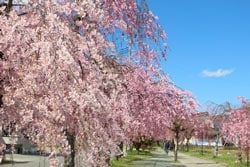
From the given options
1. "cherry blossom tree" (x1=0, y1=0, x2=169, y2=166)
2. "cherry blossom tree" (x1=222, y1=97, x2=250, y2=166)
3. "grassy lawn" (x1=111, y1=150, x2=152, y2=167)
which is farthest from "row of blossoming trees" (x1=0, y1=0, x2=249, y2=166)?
"cherry blossom tree" (x1=222, y1=97, x2=250, y2=166)

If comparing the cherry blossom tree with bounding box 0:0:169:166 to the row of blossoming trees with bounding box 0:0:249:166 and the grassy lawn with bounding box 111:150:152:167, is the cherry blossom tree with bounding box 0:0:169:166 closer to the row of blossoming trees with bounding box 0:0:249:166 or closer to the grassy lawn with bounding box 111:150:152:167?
the row of blossoming trees with bounding box 0:0:249:166

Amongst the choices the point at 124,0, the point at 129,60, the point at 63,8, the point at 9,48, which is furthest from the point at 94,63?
the point at 129,60

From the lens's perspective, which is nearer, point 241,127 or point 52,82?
point 52,82

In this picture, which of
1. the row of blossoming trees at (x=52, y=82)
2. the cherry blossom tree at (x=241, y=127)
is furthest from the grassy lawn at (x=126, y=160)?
the row of blossoming trees at (x=52, y=82)

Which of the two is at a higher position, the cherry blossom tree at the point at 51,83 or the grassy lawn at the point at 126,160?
A: the cherry blossom tree at the point at 51,83

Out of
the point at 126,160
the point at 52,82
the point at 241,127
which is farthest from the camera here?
the point at 126,160

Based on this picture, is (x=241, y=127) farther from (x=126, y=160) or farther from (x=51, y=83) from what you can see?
(x=51, y=83)

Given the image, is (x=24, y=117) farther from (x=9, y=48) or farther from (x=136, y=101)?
(x=136, y=101)

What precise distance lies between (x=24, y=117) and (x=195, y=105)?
34.3 ft

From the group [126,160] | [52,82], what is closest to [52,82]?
[52,82]

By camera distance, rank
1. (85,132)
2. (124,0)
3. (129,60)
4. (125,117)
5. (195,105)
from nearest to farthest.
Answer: (85,132), (124,0), (125,117), (129,60), (195,105)

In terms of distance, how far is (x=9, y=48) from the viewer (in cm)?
510

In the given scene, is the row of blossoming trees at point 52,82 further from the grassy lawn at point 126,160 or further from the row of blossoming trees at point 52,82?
the grassy lawn at point 126,160

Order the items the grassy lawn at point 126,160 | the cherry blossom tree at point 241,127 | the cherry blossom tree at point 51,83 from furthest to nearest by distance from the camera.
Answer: the cherry blossom tree at point 241,127 → the grassy lawn at point 126,160 → the cherry blossom tree at point 51,83
